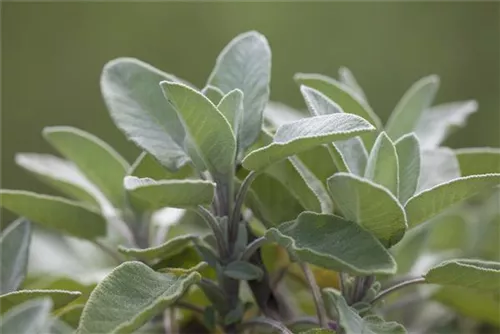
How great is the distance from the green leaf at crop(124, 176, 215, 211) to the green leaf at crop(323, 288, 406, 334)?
10 centimetres

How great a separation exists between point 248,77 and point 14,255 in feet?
0.69

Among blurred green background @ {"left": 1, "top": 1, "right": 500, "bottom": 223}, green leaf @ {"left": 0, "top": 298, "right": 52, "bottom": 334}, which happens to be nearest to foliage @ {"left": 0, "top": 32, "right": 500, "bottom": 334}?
green leaf @ {"left": 0, "top": 298, "right": 52, "bottom": 334}

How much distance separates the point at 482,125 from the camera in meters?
1.42

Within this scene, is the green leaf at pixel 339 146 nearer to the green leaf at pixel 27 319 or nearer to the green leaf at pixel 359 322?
the green leaf at pixel 359 322

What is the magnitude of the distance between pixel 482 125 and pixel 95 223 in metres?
1.02

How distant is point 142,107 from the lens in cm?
53

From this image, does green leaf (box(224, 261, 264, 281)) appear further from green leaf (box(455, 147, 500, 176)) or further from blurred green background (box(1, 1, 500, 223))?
blurred green background (box(1, 1, 500, 223))

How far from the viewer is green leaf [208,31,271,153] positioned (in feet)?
1.66

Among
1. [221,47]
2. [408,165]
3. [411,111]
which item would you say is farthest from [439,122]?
[221,47]

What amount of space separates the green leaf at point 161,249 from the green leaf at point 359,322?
0.11 metres

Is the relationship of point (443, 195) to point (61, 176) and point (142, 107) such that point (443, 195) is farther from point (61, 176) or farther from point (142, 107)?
point (61, 176)

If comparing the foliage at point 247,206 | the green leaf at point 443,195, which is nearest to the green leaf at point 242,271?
the foliage at point 247,206

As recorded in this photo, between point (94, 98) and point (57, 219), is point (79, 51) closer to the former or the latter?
point (94, 98)

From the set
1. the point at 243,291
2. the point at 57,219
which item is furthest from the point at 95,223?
the point at 243,291
